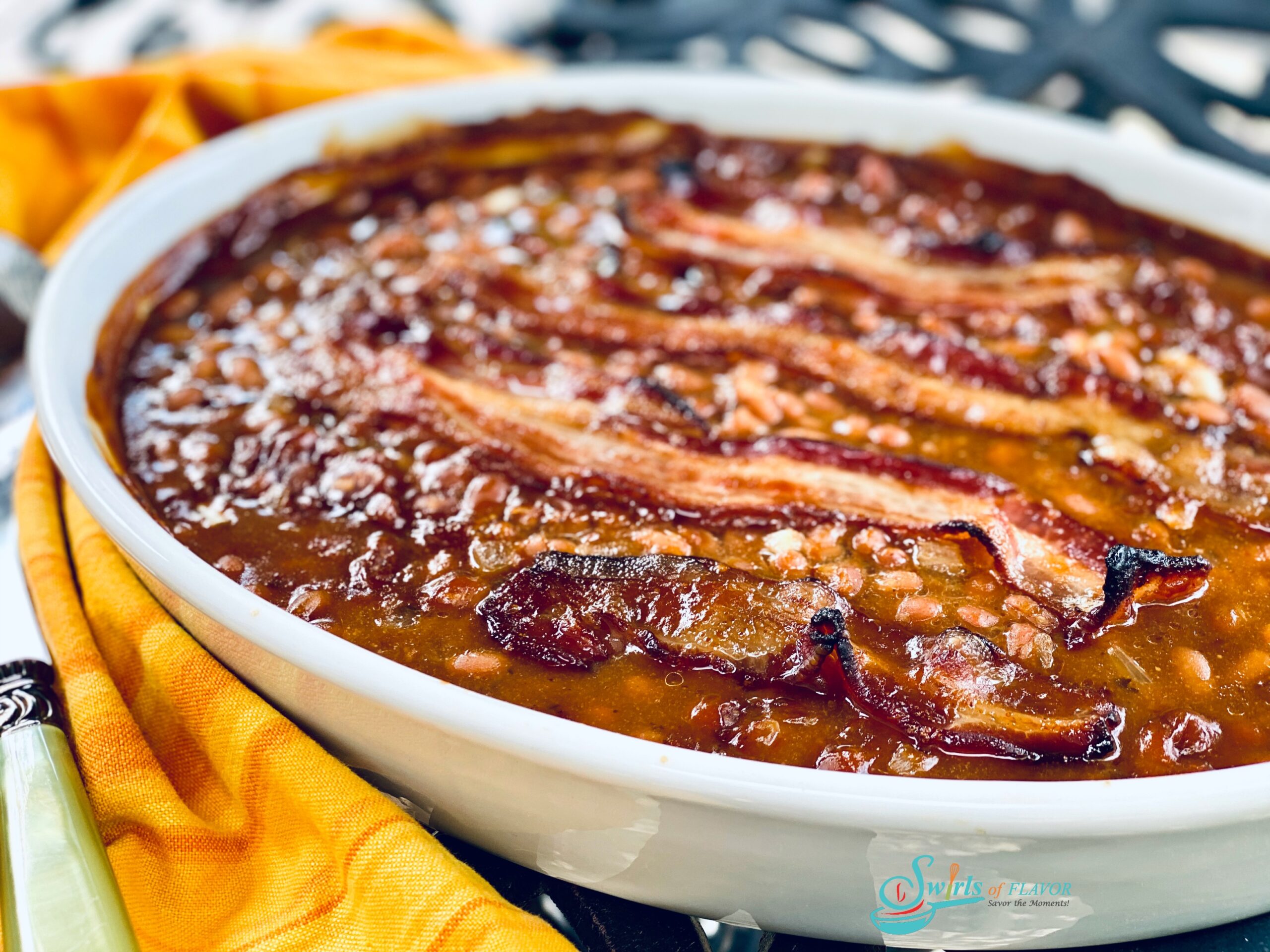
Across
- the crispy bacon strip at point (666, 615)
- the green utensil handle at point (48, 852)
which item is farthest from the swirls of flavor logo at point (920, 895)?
the green utensil handle at point (48, 852)

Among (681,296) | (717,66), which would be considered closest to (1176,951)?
(681,296)

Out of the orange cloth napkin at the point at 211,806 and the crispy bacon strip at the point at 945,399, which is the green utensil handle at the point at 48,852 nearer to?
the orange cloth napkin at the point at 211,806

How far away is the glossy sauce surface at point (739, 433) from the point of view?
1.44 m

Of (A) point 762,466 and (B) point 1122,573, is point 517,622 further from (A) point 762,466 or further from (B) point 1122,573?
(B) point 1122,573

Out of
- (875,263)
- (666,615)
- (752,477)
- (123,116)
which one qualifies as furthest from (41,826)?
(123,116)

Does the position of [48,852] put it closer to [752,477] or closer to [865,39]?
[752,477]

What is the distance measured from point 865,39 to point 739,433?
5.83 ft

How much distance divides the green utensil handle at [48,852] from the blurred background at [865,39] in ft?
5.85

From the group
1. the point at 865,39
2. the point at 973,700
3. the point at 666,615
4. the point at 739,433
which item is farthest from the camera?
the point at 865,39

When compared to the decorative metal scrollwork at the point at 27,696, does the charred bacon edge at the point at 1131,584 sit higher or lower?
higher

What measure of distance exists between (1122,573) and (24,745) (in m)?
1.43

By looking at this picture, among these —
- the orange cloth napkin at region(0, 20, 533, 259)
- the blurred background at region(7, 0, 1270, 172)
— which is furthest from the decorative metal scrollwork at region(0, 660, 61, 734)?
the blurred background at region(7, 0, 1270, 172)

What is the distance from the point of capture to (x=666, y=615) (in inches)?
59.2

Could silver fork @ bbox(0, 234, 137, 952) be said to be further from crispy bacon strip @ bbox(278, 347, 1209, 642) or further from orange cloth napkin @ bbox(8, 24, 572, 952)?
crispy bacon strip @ bbox(278, 347, 1209, 642)
